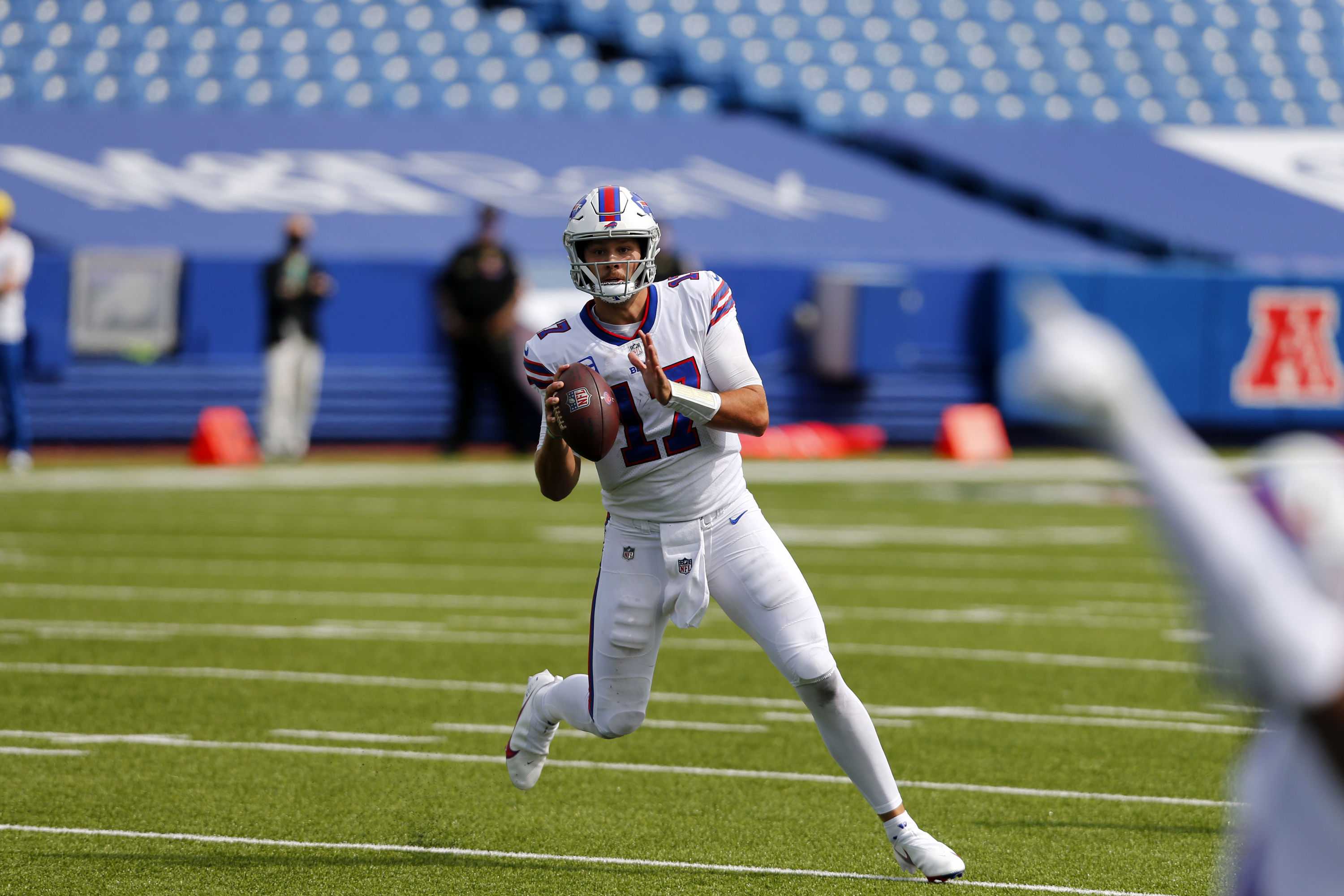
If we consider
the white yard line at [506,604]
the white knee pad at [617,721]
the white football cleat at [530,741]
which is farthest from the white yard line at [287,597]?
the white knee pad at [617,721]

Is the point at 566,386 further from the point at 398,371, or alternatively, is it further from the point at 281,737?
the point at 398,371

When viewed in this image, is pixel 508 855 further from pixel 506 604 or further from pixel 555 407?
pixel 506 604

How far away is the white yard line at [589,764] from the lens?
541cm

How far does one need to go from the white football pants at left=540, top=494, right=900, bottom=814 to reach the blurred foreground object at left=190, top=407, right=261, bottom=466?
35.6 ft

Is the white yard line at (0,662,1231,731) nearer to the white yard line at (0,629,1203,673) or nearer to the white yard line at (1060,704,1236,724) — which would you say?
the white yard line at (1060,704,1236,724)

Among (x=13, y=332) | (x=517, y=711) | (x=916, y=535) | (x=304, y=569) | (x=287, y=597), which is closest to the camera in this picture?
(x=517, y=711)

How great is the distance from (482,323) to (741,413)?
11.1 meters

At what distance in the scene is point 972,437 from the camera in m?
16.9

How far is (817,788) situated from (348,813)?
4.73 feet

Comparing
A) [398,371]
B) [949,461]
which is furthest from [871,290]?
[398,371]

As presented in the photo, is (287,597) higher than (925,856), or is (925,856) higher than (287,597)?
(925,856)

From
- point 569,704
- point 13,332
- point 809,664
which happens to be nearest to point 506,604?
point 569,704

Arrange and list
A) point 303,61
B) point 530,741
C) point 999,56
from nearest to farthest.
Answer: point 530,741
point 303,61
point 999,56

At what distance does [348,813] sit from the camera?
203 inches
